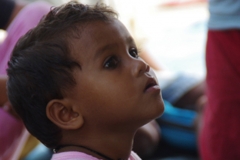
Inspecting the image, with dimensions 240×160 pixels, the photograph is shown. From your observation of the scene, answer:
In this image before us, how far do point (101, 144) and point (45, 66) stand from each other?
0.65ft

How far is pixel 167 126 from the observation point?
1.96 meters

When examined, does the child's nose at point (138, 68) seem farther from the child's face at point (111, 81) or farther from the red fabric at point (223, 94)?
the red fabric at point (223, 94)

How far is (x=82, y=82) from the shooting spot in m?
0.87

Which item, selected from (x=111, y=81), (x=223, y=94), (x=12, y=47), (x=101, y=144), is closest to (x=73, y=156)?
(x=101, y=144)

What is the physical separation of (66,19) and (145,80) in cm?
20

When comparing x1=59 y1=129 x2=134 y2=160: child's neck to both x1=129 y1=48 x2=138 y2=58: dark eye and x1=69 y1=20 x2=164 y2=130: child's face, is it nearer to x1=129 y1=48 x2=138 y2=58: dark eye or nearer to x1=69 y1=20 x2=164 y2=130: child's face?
x1=69 y1=20 x2=164 y2=130: child's face

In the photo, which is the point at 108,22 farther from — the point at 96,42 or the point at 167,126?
the point at 167,126

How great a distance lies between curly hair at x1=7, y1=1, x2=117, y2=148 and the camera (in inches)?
34.0

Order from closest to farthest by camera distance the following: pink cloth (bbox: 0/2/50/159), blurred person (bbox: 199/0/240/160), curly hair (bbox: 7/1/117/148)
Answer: curly hair (bbox: 7/1/117/148), pink cloth (bbox: 0/2/50/159), blurred person (bbox: 199/0/240/160)

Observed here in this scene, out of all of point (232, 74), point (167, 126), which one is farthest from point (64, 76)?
point (167, 126)

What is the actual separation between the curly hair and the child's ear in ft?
0.05

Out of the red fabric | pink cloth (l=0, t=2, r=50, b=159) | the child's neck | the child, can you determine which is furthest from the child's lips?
the red fabric

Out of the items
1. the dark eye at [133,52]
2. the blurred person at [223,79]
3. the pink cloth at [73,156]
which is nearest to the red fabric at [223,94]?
the blurred person at [223,79]

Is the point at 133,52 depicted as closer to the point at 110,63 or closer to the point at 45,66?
the point at 110,63
